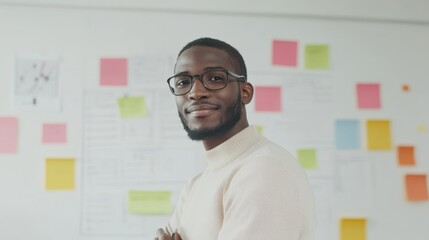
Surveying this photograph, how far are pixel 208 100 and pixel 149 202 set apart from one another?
939mm

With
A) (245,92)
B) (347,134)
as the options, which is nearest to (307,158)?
(347,134)

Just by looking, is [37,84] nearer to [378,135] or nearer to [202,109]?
[202,109]

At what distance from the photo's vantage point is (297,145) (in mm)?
1820

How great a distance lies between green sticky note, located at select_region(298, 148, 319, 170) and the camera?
1.81 metres

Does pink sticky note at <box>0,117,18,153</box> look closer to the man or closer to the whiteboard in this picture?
the whiteboard

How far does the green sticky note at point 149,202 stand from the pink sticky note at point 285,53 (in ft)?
2.54

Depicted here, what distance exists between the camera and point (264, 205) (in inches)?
29.1

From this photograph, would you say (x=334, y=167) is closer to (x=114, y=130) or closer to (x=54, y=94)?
(x=114, y=130)

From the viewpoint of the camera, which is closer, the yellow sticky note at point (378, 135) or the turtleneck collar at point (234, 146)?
the turtleneck collar at point (234, 146)

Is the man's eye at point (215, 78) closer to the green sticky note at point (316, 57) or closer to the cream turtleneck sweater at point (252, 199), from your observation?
the cream turtleneck sweater at point (252, 199)

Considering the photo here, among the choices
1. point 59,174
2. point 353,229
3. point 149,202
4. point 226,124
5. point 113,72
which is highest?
point 113,72

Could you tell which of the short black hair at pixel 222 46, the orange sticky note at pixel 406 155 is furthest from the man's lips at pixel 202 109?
the orange sticky note at pixel 406 155

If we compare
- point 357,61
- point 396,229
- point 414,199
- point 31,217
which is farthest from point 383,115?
point 31,217

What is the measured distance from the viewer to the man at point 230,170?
2.45ft
